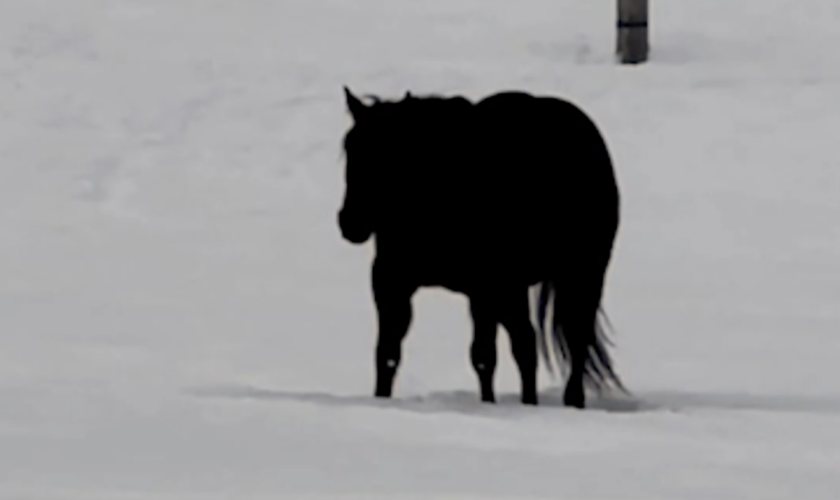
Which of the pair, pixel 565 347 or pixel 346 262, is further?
pixel 346 262

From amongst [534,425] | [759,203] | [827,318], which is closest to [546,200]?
[534,425]

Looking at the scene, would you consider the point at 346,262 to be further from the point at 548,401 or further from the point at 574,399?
the point at 574,399

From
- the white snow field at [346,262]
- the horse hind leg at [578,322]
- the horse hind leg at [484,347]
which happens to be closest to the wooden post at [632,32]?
the white snow field at [346,262]

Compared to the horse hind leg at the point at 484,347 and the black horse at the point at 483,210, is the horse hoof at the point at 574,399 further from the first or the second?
the horse hind leg at the point at 484,347

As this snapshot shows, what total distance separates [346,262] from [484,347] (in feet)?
15.0

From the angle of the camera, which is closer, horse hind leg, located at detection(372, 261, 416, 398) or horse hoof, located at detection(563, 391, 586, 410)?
horse hind leg, located at detection(372, 261, 416, 398)

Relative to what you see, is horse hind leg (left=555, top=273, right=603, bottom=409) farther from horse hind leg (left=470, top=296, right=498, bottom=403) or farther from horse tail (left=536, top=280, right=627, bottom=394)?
horse hind leg (left=470, top=296, right=498, bottom=403)

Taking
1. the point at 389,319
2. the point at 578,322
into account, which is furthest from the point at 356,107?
the point at 578,322

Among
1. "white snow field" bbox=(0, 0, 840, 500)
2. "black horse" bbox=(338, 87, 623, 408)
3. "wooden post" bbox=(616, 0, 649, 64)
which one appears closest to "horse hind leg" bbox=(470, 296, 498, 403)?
"black horse" bbox=(338, 87, 623, 408)

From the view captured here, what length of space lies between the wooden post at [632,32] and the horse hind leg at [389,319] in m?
7.79

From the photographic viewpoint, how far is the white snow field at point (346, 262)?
15.9 ft

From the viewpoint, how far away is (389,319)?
19.5 feet

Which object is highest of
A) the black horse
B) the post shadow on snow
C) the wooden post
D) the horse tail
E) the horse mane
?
the wooden post

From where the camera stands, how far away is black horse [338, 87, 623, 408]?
5785 mm
